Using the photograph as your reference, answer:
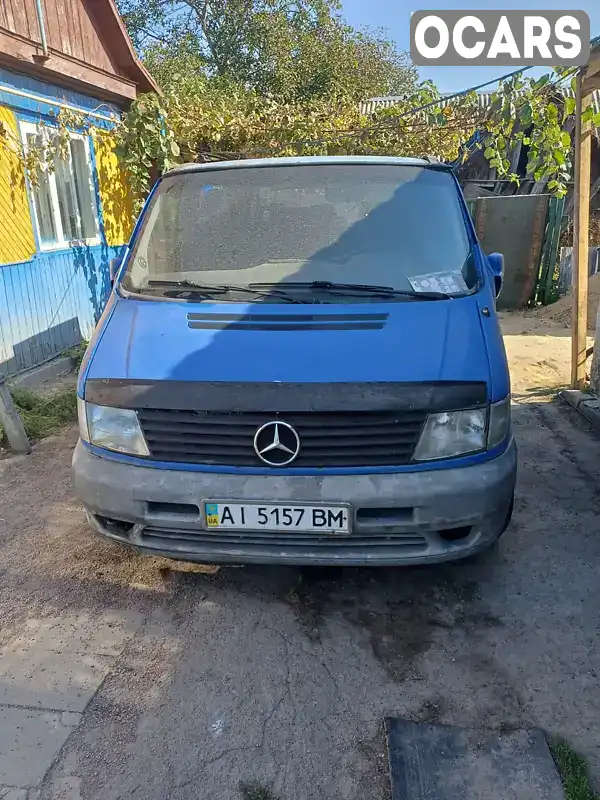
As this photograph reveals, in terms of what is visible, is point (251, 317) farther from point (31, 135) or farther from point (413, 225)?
point (31, 135)

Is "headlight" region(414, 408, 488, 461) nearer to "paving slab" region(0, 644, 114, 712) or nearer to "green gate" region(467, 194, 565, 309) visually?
"paving slab" region(0, 644, 114, 712)

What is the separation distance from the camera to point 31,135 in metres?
6.89

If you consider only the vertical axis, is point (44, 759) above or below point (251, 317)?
below

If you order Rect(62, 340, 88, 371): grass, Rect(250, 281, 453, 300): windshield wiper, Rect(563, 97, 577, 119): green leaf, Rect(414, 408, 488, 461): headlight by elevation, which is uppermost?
Rect(563, 97, 577, 119): green leaf

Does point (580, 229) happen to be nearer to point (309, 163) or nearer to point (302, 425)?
point (309, 163)

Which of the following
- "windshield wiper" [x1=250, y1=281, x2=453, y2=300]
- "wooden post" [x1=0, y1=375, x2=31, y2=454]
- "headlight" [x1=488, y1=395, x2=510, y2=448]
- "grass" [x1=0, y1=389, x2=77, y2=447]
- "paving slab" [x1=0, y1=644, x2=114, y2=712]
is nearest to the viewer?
"paving slab" [x1=0, y1=644, x2=114, y2=712]

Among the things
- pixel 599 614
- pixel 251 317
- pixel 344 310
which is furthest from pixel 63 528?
pixel 599 614

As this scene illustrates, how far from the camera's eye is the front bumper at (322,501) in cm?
252

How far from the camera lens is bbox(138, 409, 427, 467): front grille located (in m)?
2.51

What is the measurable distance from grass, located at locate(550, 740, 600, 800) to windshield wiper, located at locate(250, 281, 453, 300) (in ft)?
6.26

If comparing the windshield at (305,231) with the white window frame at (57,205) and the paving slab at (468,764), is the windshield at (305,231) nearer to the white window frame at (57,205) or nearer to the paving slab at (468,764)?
the paving slab at (468,764)

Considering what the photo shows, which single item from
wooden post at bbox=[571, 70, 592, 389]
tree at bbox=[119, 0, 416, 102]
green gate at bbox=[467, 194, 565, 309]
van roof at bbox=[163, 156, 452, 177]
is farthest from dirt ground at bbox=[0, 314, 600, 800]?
tree at bbox=[119, 0, 416, 102]

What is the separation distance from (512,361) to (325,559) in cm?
574

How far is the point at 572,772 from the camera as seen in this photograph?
6.71 ft
